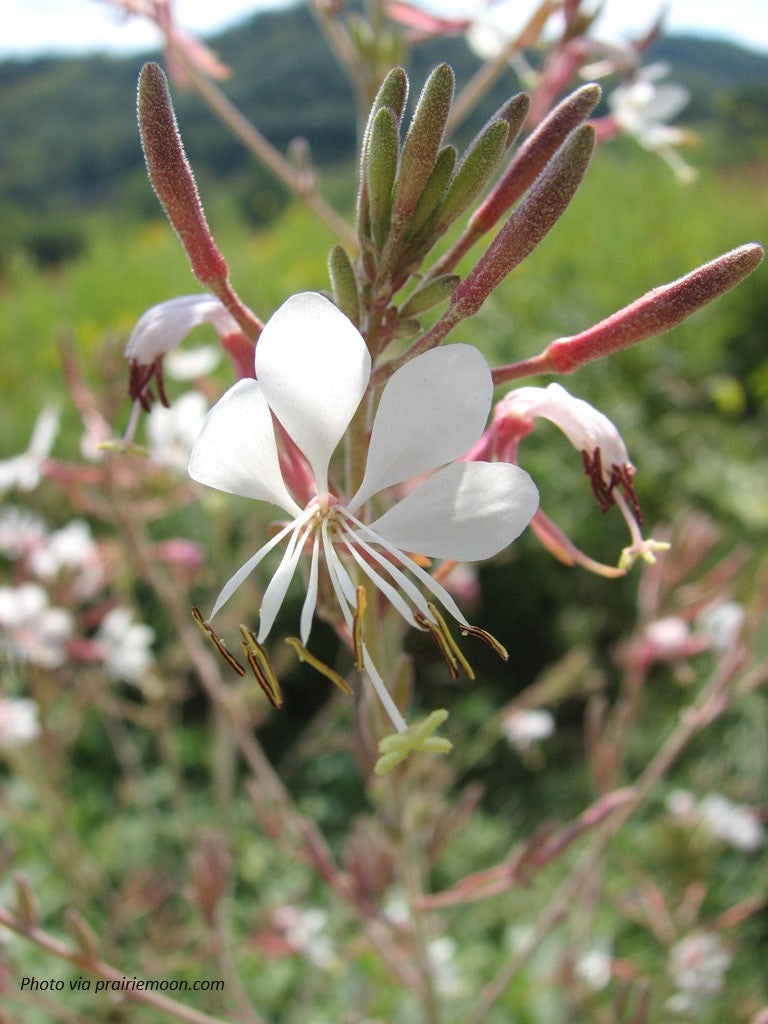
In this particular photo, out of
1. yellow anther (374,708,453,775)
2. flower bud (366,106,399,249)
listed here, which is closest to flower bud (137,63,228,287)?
flower bud (366,106,399,249)

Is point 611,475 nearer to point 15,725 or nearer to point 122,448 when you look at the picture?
point 122,448

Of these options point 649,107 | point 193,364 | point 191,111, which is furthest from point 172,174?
point 191,111

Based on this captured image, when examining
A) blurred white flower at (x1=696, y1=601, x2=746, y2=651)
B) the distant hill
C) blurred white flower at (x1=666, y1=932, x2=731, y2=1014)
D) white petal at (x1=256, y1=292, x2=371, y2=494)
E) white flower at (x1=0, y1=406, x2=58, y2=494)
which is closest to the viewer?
white petal at (x1=256, y1=292, x2=371, y2=494)

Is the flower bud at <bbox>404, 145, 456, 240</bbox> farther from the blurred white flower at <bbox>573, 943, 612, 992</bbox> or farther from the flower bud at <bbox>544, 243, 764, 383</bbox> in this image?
the blurred white flower at <bbox>573, 943, 612, 992</bbox>

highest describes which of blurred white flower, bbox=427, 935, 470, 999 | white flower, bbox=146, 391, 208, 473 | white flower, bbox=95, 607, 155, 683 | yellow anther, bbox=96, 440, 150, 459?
yellow anther, bbox=96, 440, 150, 459

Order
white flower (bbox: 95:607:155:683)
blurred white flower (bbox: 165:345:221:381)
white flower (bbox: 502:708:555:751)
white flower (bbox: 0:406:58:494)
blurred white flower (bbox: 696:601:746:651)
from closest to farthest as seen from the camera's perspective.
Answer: white flower (bbox: 0:406:58:494)
blurred white flower (bbox: 165:345:221:381)
blurred white flower (bbox: 696:601:746:651)
white flower (bbox: 95:607:155:683)
white flower (bbox: 502:708:555:751)

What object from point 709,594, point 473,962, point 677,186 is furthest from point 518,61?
point 677,186

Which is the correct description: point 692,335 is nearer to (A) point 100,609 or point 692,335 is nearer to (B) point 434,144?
(A) point 100,609

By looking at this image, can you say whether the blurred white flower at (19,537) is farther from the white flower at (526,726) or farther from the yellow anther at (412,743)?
the yellow anther at (412,743)
